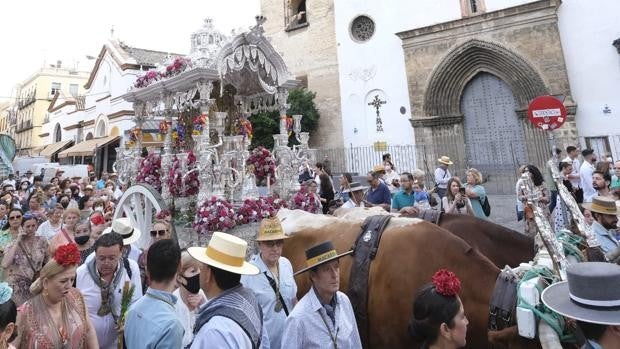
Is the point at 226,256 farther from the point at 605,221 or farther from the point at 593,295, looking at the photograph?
the point at 605,221

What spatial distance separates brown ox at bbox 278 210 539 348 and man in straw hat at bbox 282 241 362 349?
0.86 meters

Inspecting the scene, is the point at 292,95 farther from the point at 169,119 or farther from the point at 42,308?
the point at 42,308

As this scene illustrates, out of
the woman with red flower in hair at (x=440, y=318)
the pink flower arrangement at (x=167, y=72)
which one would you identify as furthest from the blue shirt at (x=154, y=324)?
the pink flower arrangement at (x=167, y=72)

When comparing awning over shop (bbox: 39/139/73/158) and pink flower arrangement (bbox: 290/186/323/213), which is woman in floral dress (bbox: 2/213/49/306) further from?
awning over shop (bbox: 39/139/73/158)

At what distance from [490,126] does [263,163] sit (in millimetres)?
12971

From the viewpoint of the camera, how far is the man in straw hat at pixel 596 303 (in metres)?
1.41

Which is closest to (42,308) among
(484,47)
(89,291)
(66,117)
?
(89,291)

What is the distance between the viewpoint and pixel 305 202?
6.52 m

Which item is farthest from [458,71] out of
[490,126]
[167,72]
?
[167,72]

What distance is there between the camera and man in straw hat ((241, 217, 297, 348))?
276cm

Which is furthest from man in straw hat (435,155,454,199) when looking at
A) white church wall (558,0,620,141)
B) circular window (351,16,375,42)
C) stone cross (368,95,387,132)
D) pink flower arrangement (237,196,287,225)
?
circular window (351,16,375,42)

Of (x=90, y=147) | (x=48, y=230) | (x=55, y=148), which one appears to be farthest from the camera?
(x=55, y=148)

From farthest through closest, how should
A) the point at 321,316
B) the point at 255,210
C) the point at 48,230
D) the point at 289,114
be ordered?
the point at 289,114, the point at 255,210, the point at 48,230, the point at 321,316

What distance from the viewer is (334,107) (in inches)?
788
